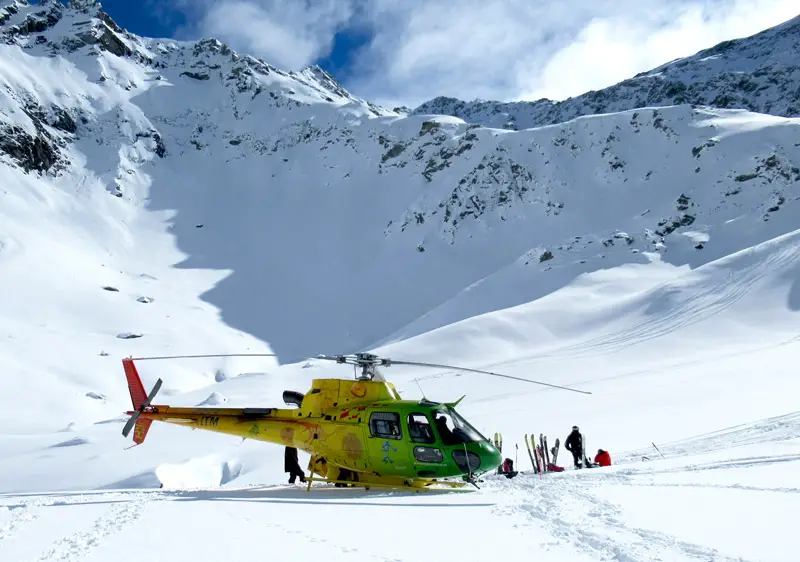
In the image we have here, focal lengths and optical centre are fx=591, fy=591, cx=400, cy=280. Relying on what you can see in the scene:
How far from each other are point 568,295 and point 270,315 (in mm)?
34632

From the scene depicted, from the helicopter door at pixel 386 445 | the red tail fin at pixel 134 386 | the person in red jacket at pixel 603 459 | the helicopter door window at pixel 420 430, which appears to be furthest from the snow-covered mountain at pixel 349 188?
the helicopter door window at pixel 420 430

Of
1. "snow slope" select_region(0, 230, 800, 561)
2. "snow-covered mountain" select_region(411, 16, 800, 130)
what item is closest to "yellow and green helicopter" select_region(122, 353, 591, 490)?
"snow slope" select_region(0, 230, 800, 561)

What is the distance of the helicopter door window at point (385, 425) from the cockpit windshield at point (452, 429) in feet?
2.37

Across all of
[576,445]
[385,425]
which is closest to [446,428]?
[385,425]

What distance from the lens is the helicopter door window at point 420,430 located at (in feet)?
33.8

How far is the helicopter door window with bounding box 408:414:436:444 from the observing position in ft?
33.8

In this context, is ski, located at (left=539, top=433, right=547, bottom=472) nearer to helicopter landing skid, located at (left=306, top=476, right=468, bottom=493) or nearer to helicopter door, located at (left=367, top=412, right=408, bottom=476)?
helicopter landing skid, located at (left=306, top=476, right=468, bottom=493)

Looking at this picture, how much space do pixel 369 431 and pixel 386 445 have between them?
0.43 metres

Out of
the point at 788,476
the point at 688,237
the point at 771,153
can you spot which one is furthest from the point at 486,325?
the point at 771,153

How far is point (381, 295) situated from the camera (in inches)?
2899

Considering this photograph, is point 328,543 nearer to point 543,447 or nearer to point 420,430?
point 420,430

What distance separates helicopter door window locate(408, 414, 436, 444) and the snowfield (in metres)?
1.06

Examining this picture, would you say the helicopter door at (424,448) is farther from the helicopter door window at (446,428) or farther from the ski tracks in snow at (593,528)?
the ski tracks in snow at (593,528)

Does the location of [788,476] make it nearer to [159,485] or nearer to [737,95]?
[159,485]
